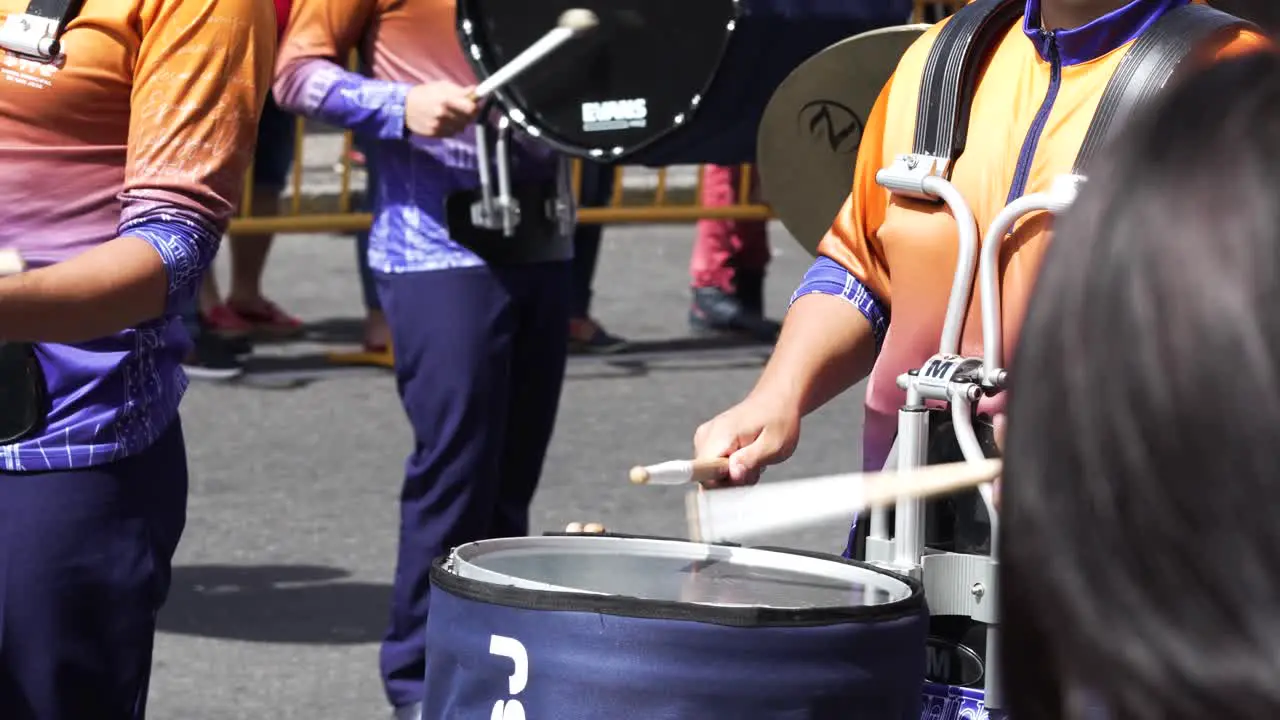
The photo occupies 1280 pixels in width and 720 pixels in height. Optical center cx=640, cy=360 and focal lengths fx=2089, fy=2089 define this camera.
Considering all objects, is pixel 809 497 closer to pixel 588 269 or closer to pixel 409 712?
pixel 409 712

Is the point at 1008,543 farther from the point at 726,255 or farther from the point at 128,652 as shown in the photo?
the point at 726,255

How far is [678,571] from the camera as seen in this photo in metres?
2.22

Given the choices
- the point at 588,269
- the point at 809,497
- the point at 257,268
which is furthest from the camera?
the point at 257,268

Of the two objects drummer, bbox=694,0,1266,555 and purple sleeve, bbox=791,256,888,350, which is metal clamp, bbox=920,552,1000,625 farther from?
purple sleeve, bbox=791,256,888,350

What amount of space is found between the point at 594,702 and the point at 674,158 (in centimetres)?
224

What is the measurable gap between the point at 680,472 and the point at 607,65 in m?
2.00

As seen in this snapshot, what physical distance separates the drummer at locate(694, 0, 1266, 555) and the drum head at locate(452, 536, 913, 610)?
0.37 feet

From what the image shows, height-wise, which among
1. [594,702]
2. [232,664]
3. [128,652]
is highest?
[594,702]

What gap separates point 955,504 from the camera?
7.17ft

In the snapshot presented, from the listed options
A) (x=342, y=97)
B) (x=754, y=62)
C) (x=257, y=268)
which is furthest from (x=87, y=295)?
(x=257, y=268)

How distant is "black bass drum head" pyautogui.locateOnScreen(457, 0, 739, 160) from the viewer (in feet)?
12.7

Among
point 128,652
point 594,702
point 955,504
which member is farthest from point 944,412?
point 128,652

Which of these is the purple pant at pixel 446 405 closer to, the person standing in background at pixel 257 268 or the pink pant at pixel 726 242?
the person standing in background at pixel 257 268

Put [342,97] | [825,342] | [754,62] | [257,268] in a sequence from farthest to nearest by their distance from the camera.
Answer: [257,268], [342,97], [754,62], [825,342]
